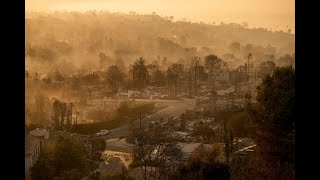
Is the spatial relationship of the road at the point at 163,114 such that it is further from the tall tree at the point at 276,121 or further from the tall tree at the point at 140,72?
the tall tree at the point at 276,121

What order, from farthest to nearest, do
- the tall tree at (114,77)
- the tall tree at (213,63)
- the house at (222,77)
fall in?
the house at (222,77), the tall tree at (213,63), the tall tree at (114,77)

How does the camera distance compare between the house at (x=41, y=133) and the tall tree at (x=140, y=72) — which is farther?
the tall tree at (x=140, y=72)

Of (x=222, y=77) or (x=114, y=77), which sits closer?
(x=114, y=77)

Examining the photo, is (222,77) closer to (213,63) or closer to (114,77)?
(213,63)

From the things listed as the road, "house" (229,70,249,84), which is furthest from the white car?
"house" (229,70,249,84)

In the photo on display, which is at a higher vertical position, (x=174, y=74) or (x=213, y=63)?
(x=213, y=63)

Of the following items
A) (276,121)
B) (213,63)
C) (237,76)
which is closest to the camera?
(276,121)

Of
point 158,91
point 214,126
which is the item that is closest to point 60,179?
point 158,91

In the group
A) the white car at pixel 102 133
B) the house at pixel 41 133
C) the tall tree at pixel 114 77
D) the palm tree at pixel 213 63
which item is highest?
the palm tree at pixel 213 63

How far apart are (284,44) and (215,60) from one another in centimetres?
113

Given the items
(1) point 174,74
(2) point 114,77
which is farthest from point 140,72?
(1) point 174,74

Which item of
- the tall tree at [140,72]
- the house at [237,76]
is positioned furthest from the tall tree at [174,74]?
the house at [237,76]

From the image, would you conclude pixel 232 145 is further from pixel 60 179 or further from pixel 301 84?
pixel 301 84

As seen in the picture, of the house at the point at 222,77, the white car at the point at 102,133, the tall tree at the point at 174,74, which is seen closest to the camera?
the white car at the point at 102,133
